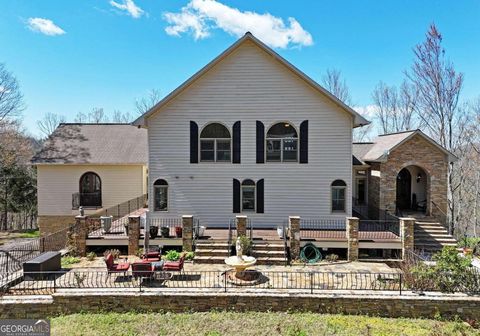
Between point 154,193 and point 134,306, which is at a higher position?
point 154,193

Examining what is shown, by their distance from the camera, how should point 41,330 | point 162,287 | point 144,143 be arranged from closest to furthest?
point 41,330 < point 162,287 < point 144,143

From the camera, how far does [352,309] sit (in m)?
8.65

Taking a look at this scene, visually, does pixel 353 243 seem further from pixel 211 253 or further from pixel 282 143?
pixel 211 253

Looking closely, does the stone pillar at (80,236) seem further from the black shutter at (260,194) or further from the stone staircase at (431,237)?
the stone staircase at (431,237)

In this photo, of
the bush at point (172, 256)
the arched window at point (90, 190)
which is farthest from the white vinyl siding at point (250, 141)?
the arched window at point (90, 190)

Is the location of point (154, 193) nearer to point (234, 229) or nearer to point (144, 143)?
point (234, 229)

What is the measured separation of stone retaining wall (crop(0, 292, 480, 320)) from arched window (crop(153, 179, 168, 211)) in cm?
643

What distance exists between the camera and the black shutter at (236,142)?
14.8 meters

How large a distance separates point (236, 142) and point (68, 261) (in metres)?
9.20

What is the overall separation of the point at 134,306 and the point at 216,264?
3875mm

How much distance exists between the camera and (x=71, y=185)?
19.1 meters

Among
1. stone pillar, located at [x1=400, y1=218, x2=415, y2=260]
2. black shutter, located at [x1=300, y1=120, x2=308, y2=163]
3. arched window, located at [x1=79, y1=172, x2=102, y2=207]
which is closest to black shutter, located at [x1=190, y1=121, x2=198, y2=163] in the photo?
black shutter, located at [x1=300, y1=120, x2=308, y2=163]

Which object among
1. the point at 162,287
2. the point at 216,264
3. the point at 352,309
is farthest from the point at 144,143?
the point at 352,309

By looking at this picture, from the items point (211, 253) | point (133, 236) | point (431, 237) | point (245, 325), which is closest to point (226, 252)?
point (211, 253)
